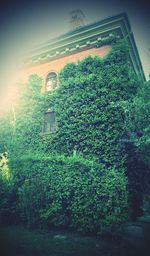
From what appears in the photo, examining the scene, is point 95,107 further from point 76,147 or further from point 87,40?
point 87,40

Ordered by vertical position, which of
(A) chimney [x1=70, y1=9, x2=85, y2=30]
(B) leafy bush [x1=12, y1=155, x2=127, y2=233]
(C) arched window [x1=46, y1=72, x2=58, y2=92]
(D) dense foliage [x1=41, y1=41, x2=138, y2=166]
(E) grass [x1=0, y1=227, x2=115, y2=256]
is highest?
(A) chimney [x1=70, y1=9, x2=85, y2=30]

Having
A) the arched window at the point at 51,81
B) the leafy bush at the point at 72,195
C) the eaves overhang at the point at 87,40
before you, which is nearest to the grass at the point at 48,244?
the leafy bush at the point at 72,195

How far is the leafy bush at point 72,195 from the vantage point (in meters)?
7.11

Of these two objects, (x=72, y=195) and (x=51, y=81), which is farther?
(x=51, y=81)

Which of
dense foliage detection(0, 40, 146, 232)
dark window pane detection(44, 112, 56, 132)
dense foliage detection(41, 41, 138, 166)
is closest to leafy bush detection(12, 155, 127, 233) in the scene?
dense foliage detection(0, 40, 146, 232)

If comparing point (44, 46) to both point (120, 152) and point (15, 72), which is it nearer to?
point (15, 72)

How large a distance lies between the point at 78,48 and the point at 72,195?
1245 centimetres

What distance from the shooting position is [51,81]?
17.2m

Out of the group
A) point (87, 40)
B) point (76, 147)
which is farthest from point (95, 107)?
point (87, 40)

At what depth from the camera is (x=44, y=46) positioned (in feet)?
58.0

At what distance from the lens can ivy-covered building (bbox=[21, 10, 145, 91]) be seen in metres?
15.0

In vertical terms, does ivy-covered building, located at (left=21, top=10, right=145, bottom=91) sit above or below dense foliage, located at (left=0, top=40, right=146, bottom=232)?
above

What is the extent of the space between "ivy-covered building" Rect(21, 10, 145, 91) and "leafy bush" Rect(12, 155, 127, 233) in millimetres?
9727

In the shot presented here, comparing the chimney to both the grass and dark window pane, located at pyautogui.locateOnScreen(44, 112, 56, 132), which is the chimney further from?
the grass
